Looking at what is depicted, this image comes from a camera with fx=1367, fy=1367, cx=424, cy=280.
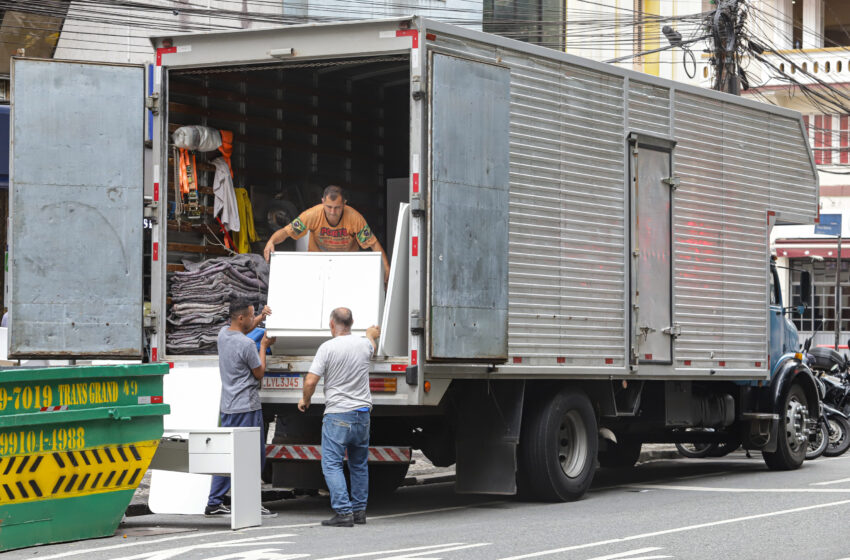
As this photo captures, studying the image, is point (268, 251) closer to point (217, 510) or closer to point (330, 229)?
point (330, 229)

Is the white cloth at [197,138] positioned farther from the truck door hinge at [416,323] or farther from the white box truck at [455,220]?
the truck door hinge at [416,323]

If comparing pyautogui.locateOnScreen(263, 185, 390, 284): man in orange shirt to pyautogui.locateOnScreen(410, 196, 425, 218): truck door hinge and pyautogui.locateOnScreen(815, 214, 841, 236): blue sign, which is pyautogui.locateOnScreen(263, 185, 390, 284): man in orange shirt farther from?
pyautogui.locateOnScreen(815, 214, 841, 236): blue sign

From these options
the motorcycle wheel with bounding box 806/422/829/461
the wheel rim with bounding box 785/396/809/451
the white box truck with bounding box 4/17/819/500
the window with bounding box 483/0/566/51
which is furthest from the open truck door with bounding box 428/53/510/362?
the window with bounding box 483/0/566/51

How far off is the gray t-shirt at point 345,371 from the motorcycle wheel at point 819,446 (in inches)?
328

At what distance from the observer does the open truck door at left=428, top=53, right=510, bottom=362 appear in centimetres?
1022

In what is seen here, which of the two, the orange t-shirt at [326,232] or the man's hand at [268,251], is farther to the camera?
the orange t-shirt at [326,232]

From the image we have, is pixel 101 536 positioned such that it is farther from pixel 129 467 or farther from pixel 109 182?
pixel 109 182

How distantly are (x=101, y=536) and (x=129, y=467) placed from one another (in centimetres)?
54

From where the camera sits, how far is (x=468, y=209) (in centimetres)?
1048

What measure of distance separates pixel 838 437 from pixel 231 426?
9.48m

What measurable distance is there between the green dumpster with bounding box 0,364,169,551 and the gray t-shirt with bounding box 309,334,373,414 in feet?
3.93

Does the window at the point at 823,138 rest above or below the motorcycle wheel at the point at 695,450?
above

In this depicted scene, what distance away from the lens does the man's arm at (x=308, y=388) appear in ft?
34.0

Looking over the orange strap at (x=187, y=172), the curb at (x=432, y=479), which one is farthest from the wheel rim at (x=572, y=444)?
the orange strap at (x=187, y=172)
